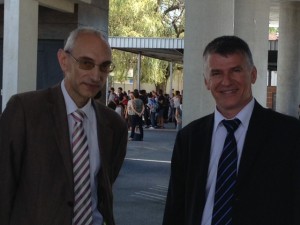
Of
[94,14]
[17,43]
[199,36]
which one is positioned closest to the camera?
[199,36]

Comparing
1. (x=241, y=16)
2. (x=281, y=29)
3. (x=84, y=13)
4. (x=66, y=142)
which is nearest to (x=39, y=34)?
(x=84, y=13)

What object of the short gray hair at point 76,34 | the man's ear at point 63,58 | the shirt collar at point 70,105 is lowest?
the shirt collar at point 70,105

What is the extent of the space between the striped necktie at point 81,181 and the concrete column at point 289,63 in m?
26.6

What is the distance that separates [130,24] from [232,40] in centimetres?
3846

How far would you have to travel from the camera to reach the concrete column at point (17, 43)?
13.0 metres

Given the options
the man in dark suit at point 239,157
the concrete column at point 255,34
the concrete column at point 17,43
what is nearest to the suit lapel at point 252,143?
the man in dark suit at point 239,157

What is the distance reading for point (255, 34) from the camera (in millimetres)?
16734

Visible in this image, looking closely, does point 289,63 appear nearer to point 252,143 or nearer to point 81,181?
point 81,181

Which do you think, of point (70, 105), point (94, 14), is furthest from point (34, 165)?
point (94, 14)

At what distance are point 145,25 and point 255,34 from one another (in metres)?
24.7

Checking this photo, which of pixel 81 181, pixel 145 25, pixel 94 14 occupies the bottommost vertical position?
pixel 81 181

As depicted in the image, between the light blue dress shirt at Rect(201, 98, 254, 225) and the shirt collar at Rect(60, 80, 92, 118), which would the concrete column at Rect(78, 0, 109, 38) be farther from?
the light blue dress shirt at Rect(201, 98, 254, 225)

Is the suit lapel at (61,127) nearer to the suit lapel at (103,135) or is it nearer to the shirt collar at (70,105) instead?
the shirt collar at (70,105)

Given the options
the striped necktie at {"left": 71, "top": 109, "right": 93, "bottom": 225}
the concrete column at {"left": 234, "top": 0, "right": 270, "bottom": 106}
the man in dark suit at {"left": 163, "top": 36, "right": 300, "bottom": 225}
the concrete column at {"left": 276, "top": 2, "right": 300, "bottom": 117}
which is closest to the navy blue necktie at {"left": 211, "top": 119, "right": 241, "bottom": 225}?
the man in dark suit at {"left": 163, "top": 36, "right": 300, "bottom": 225}
